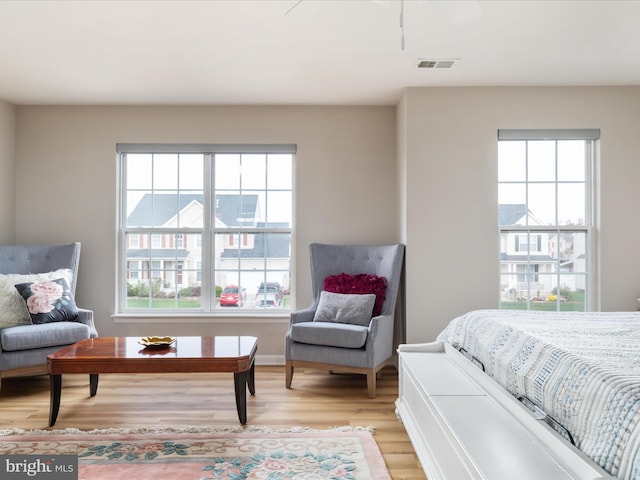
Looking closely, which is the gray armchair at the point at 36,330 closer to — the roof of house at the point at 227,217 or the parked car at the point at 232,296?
the roof of house at the point at 227,217

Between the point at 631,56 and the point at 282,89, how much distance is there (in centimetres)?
270

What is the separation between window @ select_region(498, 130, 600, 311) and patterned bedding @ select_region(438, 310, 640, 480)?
139cm

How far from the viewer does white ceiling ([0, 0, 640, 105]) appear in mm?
2775

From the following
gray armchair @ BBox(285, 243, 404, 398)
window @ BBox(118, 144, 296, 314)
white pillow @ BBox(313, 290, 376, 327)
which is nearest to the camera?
gray armchair @ BBox(285, 243, 404, 398)

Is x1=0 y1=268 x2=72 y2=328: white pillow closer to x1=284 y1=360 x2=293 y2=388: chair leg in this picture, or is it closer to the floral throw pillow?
the floral throw pillow

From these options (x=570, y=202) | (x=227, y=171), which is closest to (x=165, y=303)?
(x=227, y=171)

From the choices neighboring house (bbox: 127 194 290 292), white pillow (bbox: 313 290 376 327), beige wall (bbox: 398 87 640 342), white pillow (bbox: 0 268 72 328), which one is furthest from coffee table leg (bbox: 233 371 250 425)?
white pillow (bbox: 0 268 72 328)

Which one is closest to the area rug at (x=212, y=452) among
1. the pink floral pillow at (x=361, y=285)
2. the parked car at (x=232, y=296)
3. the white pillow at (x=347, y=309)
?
the white pillow at (x=347, y=309)

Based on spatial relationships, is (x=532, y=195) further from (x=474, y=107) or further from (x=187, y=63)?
(x=187, y=63)

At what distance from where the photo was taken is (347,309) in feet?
13.1

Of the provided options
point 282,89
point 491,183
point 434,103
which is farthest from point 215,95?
point 491,183

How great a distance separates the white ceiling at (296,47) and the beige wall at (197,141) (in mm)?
228

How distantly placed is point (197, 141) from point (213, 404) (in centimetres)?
253

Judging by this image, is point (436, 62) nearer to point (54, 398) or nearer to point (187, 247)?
point (187, 247)
